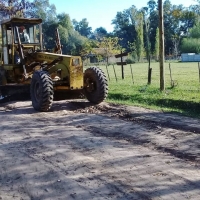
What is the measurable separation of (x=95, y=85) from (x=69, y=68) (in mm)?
1180

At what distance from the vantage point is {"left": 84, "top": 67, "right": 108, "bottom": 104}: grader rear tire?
11.9 meters

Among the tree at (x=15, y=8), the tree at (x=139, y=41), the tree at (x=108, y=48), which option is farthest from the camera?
the tree at (x=139, y=41)

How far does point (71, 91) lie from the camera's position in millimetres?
12750

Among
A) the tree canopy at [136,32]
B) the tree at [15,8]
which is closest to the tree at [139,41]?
the tree canopy at [136,32]

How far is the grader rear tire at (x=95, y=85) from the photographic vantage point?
11945 mm

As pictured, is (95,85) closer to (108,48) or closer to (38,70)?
(38,70)

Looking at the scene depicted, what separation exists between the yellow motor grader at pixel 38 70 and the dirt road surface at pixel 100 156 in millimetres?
1266

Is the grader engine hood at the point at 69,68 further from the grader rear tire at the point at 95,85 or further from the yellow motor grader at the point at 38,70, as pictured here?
the grader rear tire at the point at 95,85

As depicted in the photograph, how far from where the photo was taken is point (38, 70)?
11.5 meters

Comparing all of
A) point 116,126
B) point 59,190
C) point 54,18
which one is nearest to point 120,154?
point 59,190

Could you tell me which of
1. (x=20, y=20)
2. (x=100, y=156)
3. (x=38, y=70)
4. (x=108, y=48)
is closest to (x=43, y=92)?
(x=38, y=70)

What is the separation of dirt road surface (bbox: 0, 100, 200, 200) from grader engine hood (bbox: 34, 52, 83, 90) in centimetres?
153

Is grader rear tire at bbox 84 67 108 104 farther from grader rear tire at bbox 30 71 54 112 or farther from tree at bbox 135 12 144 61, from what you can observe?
tree at bbox 135 12 144 61

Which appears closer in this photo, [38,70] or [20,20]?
[38,70]
